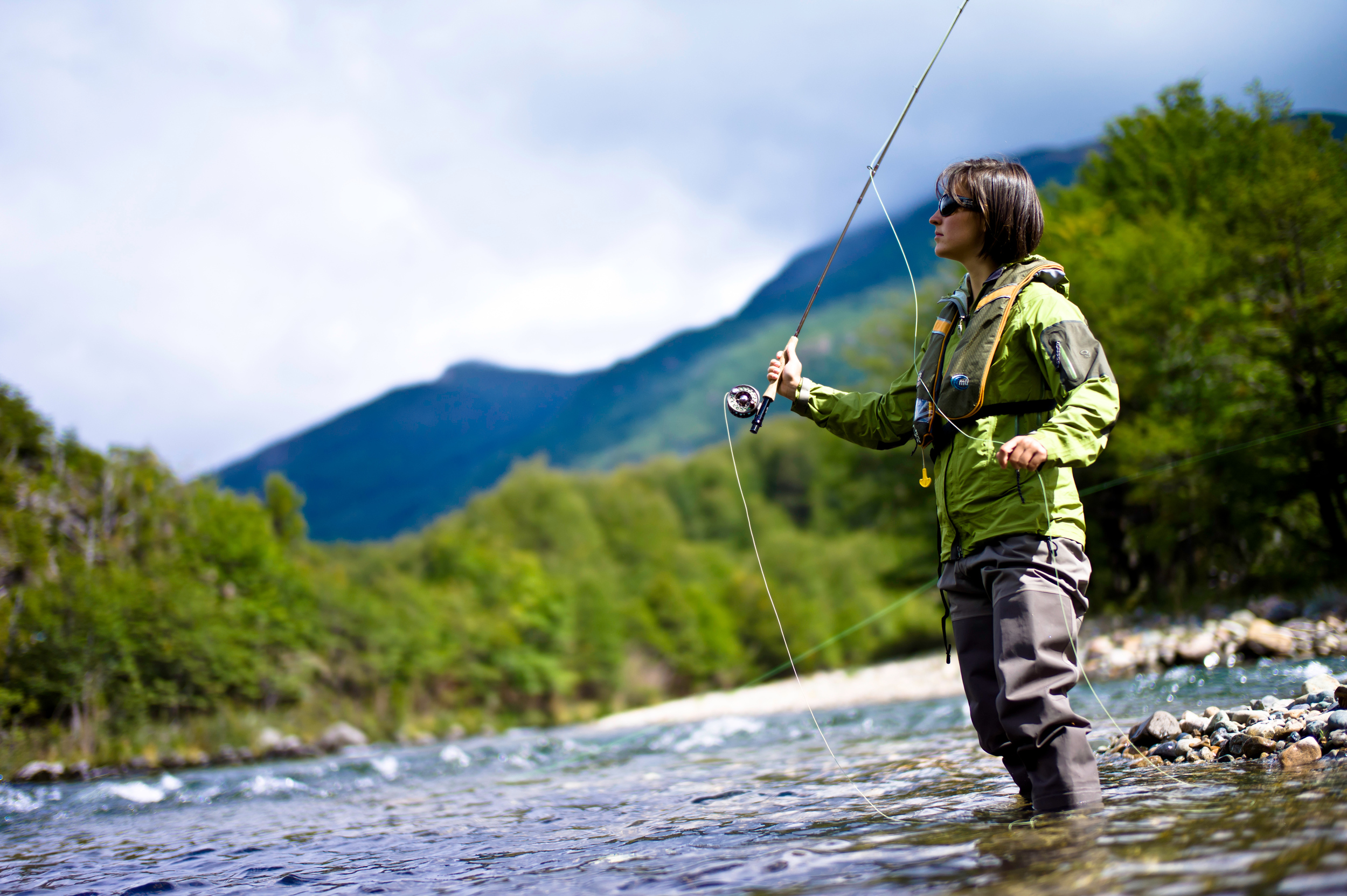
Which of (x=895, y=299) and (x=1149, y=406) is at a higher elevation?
(x=895, y=299)

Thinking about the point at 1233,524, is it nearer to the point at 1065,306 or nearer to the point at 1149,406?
the point at 1149,406

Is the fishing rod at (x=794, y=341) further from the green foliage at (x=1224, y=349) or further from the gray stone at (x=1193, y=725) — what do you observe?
the green foliage at (x=1224, y=349)

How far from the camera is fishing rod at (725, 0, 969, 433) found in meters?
3.78

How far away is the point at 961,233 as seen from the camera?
339cm

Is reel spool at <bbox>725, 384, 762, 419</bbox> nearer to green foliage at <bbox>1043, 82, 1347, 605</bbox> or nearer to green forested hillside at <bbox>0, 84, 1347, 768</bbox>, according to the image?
green forested hillside at <bbox>0, 84, 1347, 768</bbox>

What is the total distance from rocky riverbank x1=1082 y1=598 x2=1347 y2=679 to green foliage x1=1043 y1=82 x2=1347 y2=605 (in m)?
2.78

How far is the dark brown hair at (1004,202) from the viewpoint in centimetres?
334

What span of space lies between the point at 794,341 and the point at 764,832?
1.89 metres

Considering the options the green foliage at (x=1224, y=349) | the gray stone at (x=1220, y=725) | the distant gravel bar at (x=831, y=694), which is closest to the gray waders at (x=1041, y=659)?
the gray stone at (x=1220, y=725)

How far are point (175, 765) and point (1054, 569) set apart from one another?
24.2 m

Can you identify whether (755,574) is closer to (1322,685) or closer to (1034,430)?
(1322,685)

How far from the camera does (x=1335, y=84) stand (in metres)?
18.4

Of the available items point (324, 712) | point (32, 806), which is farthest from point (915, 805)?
point (324, 712)

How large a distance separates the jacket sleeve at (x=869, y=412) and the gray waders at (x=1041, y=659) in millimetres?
695
